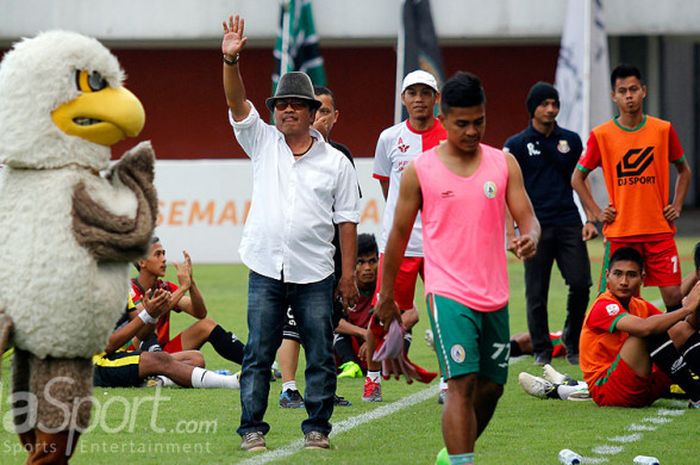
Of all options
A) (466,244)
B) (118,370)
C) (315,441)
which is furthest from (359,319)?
(466,244)

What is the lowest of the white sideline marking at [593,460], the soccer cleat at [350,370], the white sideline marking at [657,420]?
the soccer cleat at [350,370]

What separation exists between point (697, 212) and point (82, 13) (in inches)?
603

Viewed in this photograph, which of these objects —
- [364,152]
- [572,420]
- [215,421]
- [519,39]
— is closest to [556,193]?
[572,420]

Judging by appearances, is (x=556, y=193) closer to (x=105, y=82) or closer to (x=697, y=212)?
(x=105, y=82)

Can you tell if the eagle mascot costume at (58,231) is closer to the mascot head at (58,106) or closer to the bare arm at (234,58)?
the mascot head at (58,106)

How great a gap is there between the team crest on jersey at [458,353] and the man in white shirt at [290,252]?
1636mm

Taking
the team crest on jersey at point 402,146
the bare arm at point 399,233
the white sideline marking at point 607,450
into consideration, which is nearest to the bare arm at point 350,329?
the team crest on jersey at point 402,146

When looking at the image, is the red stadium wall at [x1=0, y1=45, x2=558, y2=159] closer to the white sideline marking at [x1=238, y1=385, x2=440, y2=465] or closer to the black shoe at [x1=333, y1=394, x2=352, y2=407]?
the white sideline marking at [x1=238, y1=385, x2=440, y2=465]

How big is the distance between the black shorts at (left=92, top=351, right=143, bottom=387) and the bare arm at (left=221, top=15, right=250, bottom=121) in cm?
322

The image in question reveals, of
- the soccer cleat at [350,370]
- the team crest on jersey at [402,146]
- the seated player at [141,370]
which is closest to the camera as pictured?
the team crest on jersey at [402,146]

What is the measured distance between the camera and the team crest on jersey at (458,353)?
705 centimetres

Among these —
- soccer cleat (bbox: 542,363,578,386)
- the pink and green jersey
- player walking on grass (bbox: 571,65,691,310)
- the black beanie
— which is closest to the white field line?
soccer cleat (bbox: 542,363,578,386)

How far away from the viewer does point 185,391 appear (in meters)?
11.0

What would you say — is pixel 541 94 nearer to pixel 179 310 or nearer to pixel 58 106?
pixel 179 310
